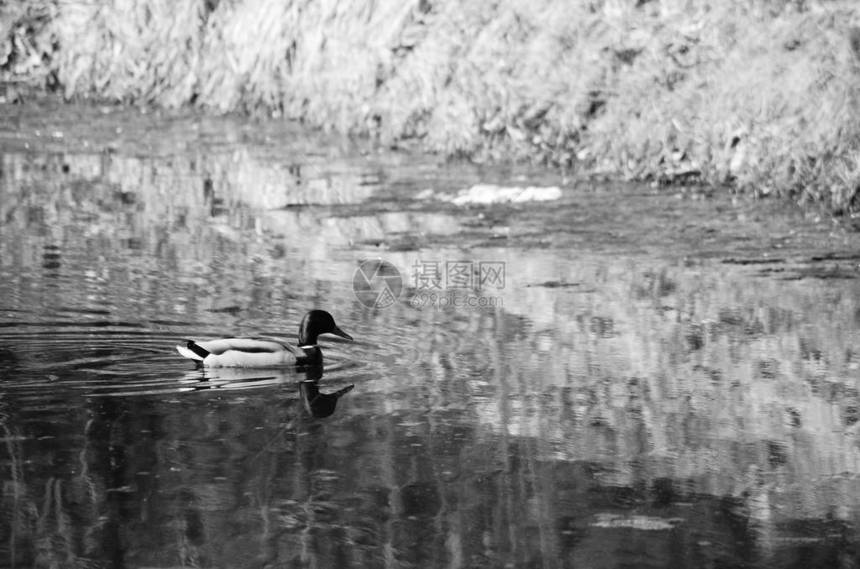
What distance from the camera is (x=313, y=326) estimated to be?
10.8 m

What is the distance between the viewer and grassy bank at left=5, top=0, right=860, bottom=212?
686 inches

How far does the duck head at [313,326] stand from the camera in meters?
10.7

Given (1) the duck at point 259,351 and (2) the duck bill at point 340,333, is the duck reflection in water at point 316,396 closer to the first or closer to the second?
(1) the duck at point 259,351

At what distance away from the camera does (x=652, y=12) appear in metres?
21.0

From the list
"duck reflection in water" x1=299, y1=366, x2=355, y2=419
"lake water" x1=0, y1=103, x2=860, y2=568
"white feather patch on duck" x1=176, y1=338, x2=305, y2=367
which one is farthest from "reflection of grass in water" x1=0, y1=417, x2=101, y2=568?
"white feather patch on duck" x1=176, y1=338, x2=305, y2=367

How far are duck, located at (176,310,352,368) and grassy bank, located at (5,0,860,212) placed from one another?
7.13 m

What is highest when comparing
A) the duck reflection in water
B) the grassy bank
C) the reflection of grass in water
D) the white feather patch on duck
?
the grassy bank

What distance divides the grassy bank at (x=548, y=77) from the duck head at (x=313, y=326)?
22.9 feet

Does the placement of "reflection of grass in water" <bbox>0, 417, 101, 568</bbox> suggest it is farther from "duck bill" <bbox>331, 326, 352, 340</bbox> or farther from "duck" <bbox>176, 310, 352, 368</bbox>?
"duck bill" <bbox>331, 326, 352, 340</bbox>

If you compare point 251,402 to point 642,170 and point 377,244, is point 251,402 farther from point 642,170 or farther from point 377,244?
point 642,170

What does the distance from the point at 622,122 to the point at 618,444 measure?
11220 mm

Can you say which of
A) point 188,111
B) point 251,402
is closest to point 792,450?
point 251,402

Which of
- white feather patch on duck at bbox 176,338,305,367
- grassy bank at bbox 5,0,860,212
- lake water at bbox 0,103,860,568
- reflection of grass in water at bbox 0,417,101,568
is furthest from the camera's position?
grassy bank at bbox 5,0,860,212

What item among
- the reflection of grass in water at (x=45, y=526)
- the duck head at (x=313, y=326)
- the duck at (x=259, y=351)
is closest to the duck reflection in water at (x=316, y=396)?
the duck at (x=259, y=351)
